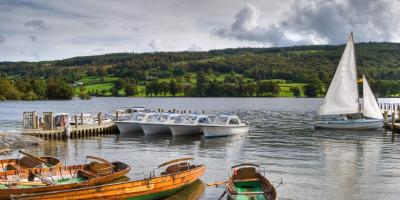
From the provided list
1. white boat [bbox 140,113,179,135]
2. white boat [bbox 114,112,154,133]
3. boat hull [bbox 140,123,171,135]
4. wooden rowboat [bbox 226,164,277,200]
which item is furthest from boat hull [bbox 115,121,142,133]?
wooden rowboat [bbox 226,164,277,200]

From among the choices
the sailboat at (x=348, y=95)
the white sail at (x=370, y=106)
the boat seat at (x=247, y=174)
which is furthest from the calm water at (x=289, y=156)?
the white sail at (x=370, y=106)

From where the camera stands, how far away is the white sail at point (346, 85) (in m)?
67.8

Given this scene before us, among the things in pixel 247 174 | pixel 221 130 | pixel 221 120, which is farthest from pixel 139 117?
pixel 247 174

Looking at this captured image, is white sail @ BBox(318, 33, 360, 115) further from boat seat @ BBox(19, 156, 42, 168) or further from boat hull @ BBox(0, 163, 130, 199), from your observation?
boat seat @ BBox(19, 156, 42, 168)

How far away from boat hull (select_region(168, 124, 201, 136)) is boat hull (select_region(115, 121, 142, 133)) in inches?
227

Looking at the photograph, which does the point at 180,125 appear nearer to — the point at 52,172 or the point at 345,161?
the point at 345,161

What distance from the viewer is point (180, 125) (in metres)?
58.4

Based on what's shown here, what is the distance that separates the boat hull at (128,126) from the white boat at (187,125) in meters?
5.83

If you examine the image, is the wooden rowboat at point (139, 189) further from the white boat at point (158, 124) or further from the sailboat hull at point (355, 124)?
the sailboat hull at point (355, 124)

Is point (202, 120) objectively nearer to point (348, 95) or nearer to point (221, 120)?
point (221, 120)

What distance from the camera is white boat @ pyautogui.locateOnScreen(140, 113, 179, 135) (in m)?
60.4

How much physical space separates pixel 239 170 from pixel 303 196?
13.5 ft

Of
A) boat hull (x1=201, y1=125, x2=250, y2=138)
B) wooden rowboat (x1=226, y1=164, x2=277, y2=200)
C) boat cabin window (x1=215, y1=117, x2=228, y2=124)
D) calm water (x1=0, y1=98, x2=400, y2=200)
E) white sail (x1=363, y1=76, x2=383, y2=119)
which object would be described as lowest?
calm water (x1=0, y1=98, x2=400, y2=200)

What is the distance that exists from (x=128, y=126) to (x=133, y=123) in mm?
1256
